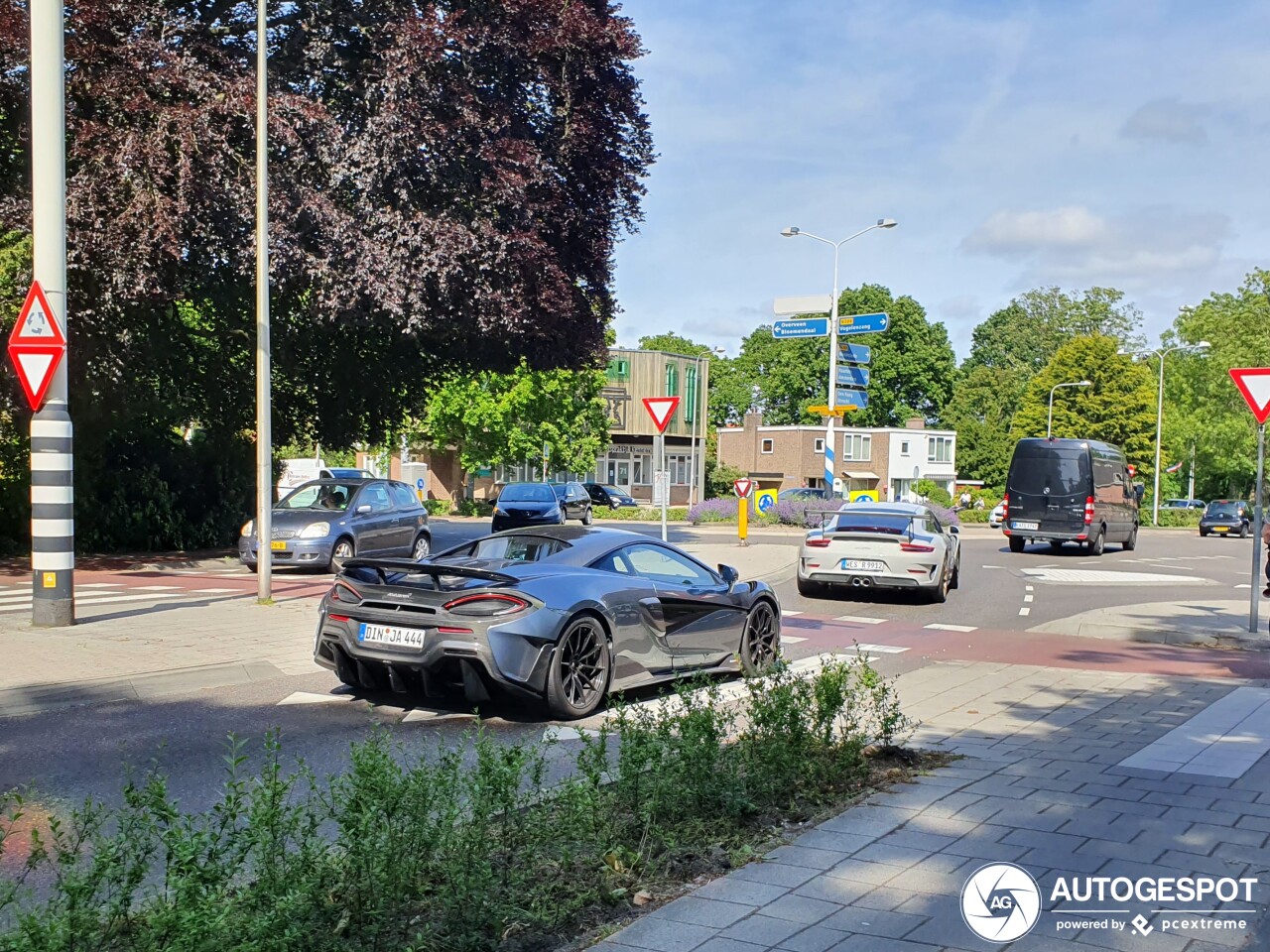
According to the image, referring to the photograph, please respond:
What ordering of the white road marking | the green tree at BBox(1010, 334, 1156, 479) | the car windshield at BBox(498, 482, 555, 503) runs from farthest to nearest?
the green tree at BBox(1010, 334, 1156, 479) < the car windshield at BBox(498, 482, 555, 503) < the white road marking

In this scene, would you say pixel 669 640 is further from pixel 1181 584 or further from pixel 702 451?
pixel 702 451

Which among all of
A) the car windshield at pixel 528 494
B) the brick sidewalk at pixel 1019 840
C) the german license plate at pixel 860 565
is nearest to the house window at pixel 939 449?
the car windshield at pixel 528 494

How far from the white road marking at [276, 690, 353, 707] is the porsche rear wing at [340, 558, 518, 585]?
992mm

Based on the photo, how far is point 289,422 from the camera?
25109 millimetres

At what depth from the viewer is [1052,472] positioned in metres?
30.4

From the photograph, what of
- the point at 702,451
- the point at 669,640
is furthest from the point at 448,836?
the point at 702,451

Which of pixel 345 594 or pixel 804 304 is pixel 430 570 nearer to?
pixel 345 594

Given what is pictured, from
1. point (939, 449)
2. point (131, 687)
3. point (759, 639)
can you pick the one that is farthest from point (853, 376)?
point (939, 449)

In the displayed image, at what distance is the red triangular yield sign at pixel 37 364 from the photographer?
10828 millimetres

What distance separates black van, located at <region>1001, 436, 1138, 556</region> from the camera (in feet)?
98.9

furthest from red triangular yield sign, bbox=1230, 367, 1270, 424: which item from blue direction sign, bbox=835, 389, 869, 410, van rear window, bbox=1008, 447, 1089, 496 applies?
blue direction sign, bbox=835, 389, 869, 410

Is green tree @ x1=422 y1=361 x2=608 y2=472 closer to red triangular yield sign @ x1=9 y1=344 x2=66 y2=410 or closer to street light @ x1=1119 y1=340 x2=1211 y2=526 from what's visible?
street light @ x1=1119 y1=340 x2=1211 y2=526

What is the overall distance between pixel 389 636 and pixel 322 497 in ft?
41.1

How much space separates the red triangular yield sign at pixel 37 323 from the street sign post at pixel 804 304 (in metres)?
31.1
